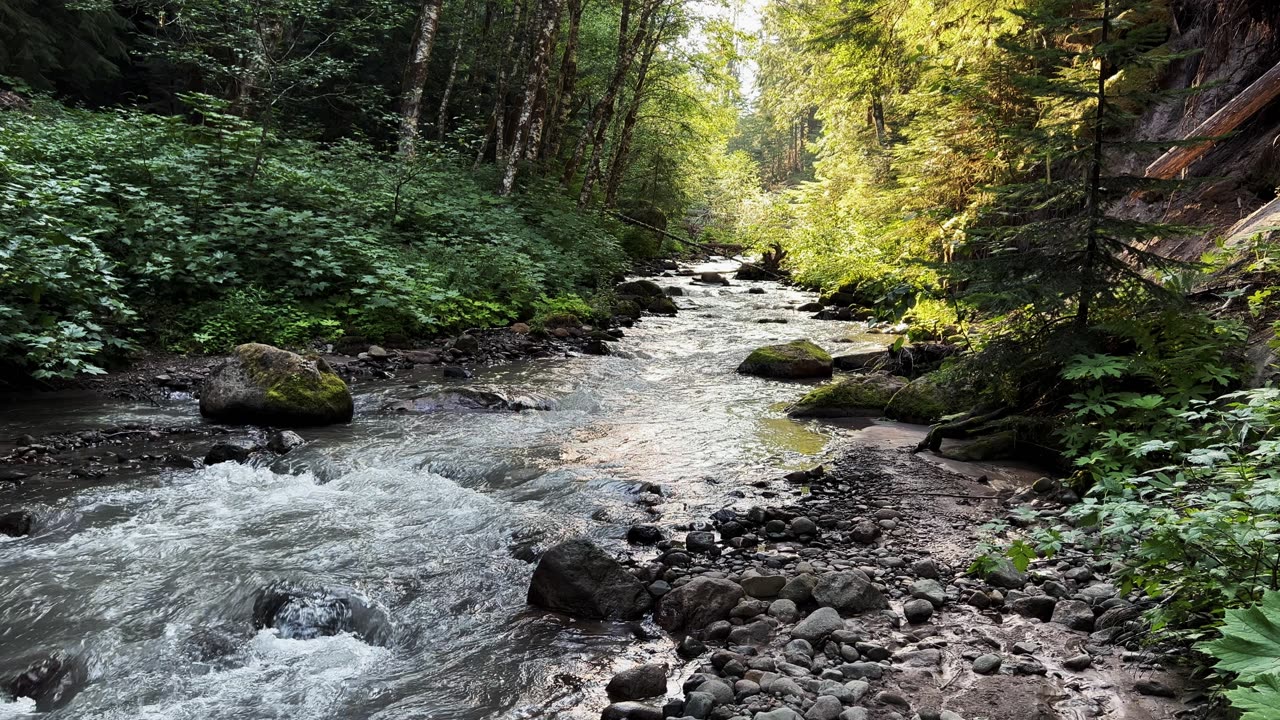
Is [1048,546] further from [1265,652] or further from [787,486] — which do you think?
[787,486]

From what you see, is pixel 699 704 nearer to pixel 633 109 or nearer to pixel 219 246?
pixel 219 246

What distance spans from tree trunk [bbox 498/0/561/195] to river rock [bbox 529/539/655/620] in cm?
1491

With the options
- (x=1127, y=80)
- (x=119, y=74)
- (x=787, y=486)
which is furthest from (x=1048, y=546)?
(x=119, y=74)

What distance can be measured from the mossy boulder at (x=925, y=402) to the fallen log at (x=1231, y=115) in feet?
9.65

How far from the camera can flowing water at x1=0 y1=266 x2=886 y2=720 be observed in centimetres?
383

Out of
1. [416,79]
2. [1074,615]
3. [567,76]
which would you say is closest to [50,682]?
[1074,615]

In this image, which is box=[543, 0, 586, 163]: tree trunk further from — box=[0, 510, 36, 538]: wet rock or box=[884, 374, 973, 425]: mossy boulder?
box=[0, 510, 36, 538]: wet rock

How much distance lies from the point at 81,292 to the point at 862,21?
18728 millimetres

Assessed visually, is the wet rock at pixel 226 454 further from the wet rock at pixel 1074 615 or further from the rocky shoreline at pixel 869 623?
the wet rock at pixel 1074 615

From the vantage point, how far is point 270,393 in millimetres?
8039

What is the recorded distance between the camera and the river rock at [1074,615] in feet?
12.6

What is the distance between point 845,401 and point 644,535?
4.51m

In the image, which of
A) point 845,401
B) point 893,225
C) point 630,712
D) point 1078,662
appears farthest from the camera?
point 893,225

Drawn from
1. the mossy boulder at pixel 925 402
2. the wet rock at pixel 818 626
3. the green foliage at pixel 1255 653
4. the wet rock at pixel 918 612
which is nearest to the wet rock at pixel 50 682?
the wet rock at pixel 818 626
